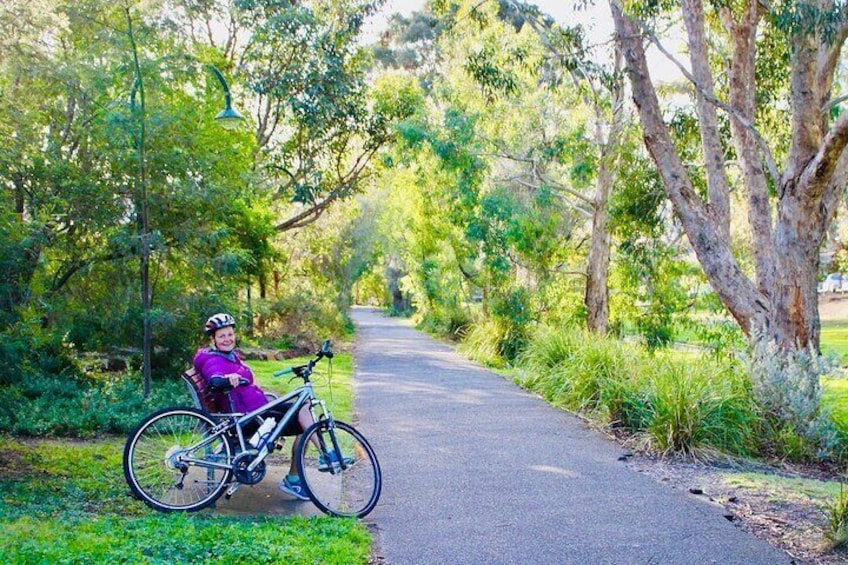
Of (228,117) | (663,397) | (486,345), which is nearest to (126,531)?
(663,397)

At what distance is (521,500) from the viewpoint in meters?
6.99

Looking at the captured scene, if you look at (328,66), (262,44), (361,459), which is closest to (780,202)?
(361,459)

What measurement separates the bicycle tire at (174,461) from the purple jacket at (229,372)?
0.38 m

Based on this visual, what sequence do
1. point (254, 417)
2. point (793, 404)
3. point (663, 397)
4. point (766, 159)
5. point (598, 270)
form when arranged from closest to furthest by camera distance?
1. point (254, 417)
2. point (663, 397)
3. point (793, 404)
4. point (766, 159)
5. point (598, 270)

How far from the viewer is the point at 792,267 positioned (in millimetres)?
11727

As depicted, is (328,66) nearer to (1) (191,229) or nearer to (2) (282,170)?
(2) (282,170)

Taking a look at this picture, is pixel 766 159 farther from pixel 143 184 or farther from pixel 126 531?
pixel 126 531

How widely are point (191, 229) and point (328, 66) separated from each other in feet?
31.7

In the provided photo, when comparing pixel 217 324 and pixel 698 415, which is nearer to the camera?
pixel 217 324

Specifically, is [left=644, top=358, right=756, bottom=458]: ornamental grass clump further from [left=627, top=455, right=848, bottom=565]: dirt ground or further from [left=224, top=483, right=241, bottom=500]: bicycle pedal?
[left=224, top=483, right=241, bottom=500]: bicycle pedal

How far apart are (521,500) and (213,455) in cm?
270

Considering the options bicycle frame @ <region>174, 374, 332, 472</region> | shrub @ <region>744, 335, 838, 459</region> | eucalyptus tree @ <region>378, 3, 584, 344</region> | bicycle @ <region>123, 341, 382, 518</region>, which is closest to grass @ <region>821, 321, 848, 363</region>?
eucalyptus tree @ <region>378, 3, 584, 344</region>

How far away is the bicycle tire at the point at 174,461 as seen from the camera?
20.7ft

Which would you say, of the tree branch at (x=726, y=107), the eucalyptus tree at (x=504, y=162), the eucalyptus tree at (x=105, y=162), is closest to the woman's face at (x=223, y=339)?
the eucalyptus tree at (x=105, y=162)
